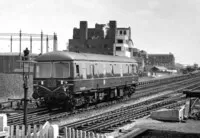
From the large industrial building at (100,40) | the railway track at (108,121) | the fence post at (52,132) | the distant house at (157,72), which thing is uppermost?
the large industrial building at (100,40)

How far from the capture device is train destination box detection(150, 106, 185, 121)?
64.6 feet

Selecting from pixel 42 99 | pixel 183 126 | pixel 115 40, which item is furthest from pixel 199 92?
pixel 115 40

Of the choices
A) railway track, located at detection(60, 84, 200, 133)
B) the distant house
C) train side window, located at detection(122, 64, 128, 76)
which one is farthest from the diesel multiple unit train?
the distant house

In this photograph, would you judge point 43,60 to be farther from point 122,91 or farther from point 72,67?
point 122,91

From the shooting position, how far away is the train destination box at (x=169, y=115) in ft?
64.6

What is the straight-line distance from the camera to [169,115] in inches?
784

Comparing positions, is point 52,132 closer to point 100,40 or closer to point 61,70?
point 61,70

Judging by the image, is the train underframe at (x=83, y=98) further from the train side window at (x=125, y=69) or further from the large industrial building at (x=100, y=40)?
the large industrial building at (x=100, y=40)

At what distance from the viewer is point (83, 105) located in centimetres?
2408

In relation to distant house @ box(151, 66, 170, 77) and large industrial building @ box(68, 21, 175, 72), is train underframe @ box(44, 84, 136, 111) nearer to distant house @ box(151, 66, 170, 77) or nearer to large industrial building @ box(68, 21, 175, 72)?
large industrial building @ box(68, 21, 175, 72)

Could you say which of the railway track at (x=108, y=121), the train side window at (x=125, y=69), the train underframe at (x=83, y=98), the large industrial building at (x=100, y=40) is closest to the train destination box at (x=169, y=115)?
the railway track at (x=108, y=121)

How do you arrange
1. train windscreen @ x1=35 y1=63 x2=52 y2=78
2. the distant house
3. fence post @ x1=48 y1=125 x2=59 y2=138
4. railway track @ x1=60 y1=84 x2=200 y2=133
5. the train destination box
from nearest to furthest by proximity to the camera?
fence post @ x1=48 y1=125 x2=59 y2=138 < railway track @ x1=60 y1=84 x2=200 y2=133 < the train destination box < train windscreen @ x1=35 y1=63 x2=52 y2=78 < the distant house

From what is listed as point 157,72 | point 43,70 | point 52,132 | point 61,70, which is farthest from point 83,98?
point 157,72

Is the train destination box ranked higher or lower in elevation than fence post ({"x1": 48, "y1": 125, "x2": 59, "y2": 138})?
lower
